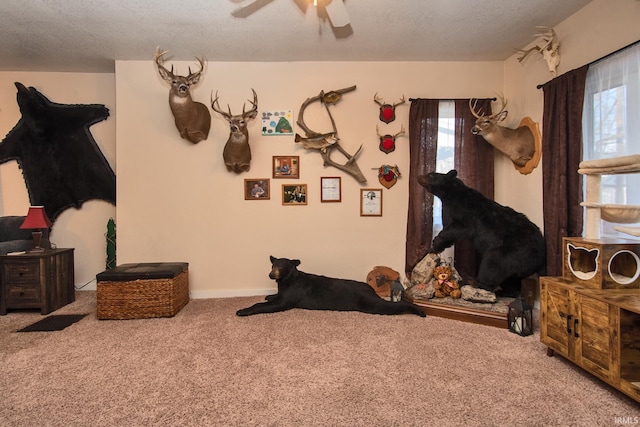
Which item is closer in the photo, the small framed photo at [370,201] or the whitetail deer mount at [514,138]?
the whitetail deer mount at [514,138]

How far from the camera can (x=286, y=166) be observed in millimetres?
3641

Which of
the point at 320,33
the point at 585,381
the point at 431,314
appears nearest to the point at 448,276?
the point at 431,314

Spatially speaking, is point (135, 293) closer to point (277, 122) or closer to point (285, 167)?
point (285, 167)

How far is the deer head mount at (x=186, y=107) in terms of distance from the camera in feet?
10.6

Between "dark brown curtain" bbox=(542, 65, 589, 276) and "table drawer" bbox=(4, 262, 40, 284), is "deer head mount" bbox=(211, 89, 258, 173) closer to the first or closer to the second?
"table drawer" bbox=(4, 262, 40, 284)

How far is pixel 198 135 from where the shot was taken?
138 inches

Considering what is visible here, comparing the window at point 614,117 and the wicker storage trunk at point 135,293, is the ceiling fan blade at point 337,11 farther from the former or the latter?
the wicker storage trunk at point 135,293

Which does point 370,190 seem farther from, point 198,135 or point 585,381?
point 585,381

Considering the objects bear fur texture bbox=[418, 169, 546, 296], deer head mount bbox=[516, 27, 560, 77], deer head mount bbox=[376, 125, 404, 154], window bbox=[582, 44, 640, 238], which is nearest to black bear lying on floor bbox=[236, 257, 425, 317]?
bear fur texture bbox=[418, 169, 546, 296]

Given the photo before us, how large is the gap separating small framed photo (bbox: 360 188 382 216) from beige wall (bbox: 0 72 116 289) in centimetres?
295

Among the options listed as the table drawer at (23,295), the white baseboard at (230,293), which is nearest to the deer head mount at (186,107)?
the white baseboard at (230,293)

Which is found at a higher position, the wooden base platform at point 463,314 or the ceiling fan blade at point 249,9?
the ceiling fan blade at point 249,9

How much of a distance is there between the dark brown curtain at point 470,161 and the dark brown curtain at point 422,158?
258mm

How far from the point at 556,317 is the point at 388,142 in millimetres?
2225
